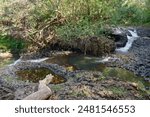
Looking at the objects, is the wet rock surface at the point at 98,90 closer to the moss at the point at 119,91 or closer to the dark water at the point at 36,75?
the moss at the point at 119,91

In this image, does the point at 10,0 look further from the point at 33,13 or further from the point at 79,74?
the point at 79,74

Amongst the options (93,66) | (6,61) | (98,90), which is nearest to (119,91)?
(98,90)

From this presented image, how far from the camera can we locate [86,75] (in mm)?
19125

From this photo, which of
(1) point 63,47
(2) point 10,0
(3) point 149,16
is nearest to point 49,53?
(1) point 63,47

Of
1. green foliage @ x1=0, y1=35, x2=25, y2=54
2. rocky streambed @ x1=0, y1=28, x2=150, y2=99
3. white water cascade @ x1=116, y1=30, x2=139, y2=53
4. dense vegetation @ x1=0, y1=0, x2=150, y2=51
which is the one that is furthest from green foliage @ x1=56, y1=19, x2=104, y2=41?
green foliage @ x1=0, y1=35, x2=25, y2=54

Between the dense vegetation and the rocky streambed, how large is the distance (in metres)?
1.81

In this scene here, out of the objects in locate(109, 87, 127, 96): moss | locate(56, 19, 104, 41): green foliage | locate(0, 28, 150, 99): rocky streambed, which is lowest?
locate(0, 28, 150, 99): rocky streambed

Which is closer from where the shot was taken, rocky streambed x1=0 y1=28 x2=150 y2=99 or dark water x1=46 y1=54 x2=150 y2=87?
rocky streambed x1=0 y1=28 x2=150 y2=99

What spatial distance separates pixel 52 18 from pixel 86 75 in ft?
32.4

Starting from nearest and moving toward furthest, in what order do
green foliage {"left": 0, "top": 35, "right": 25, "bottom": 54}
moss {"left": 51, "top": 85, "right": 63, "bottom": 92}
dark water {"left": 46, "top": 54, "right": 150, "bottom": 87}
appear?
moss {"left": 51, "top": 85, "right": 63, "bottom": 92} < dark water {"left": 46, "top": 54, "right": 150, "bottom": 87} < green foliage {"left": 0, "top": 35, "right": 25, "bottom": 54}

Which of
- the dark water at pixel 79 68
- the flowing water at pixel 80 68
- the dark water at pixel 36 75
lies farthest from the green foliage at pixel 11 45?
the dark water at pixel 36 75

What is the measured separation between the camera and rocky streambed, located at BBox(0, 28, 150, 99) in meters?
15.1

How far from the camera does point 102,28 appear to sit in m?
26.4

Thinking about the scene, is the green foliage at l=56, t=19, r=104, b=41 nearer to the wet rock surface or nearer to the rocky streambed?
the rocky streambed
